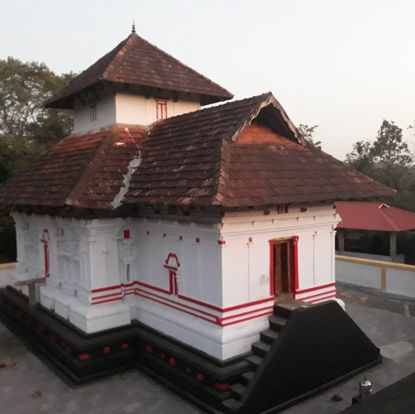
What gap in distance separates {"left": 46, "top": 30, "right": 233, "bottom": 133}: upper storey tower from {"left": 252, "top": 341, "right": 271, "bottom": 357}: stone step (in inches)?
244

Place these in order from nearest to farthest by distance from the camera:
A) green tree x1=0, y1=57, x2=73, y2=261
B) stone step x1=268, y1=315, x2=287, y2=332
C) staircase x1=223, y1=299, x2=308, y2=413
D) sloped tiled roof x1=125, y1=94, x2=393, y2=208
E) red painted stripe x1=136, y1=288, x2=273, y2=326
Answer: staircase x1=223, y1=299, x2=308, y2=413
sloped tiled roof x1=125, y1=94, x2=393, y2=208
red painted stripe x1=136, y1=288, x2=273, y2=326
stone step x1=268, y1=315, x2=287, y2=332
green tree x1=0, y1=57, x2=73, y2=261

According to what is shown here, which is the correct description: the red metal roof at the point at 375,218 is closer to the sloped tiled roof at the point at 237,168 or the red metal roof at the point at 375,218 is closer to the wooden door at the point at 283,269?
the sloped tiled roof at the point at 237,168

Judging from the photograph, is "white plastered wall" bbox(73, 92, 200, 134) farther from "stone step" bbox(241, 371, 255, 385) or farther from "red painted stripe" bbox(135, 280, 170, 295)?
"stone step" bbox(241, 371, 255, 385)

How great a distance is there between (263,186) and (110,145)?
4.20m

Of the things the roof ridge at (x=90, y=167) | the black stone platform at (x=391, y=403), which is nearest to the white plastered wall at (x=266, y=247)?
the roof ridge at (x=90, y=167)

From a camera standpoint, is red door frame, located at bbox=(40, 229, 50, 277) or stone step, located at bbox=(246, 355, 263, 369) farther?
red door frame, located at bbox=(40, 229, 50, 277)

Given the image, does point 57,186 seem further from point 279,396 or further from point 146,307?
point 279,396

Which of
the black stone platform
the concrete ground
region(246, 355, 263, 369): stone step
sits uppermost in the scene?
the black stone platform

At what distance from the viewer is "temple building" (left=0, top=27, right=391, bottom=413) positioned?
7840 mm

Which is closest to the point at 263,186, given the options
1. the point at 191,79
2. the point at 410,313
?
the point at 191,79

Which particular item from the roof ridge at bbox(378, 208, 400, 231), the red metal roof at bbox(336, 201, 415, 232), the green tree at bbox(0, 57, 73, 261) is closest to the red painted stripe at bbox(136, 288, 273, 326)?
the red metal roof at bbox(336, 201, 415, 232)

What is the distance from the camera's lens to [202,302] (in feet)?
27.1

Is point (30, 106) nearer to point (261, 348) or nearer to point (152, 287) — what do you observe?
point (152, 287)

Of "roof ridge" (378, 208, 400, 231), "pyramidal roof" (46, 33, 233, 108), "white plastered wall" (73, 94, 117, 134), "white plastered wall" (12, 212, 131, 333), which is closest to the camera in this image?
"white plastered wall" (12, 212, 131, 333)
